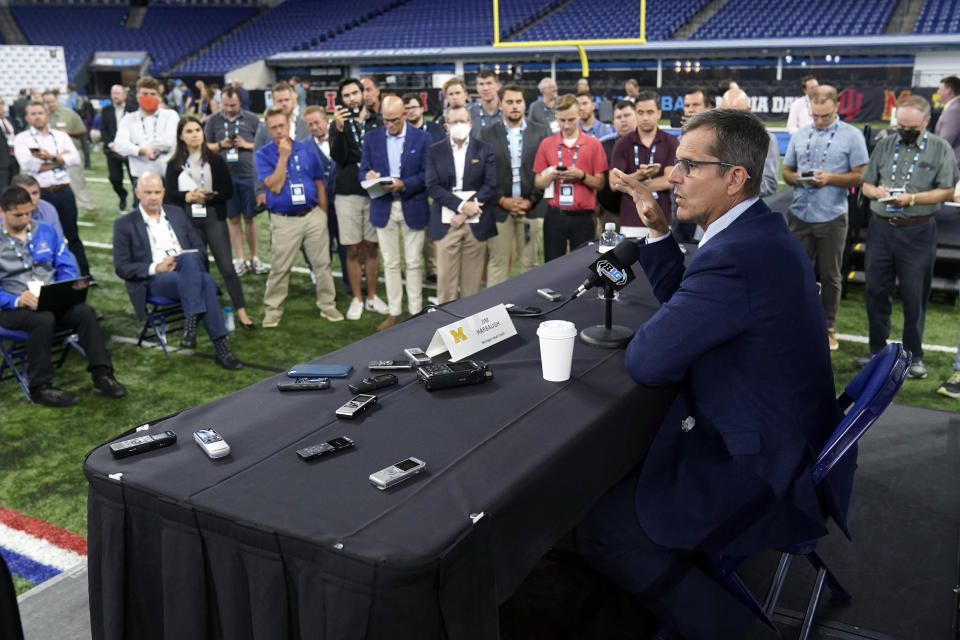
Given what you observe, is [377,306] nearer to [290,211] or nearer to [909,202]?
[290,211]

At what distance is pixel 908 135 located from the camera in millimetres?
4777

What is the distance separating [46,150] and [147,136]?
0.97m

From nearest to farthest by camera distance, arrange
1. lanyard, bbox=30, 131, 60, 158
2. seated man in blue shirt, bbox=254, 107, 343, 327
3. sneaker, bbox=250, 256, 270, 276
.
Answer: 1. seated man in blue shirt, bbox=254, 107, 343, 327
2. lanyard, bbox=30, 131, 60, 158
3. sneaker, bbox=250, 256, 270, 276

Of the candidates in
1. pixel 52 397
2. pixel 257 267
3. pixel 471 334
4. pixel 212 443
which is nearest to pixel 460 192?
pixel 52 397

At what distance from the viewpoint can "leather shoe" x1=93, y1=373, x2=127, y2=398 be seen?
5.08 m

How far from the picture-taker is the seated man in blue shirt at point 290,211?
607 cm

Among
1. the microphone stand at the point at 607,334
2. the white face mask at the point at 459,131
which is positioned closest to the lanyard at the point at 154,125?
the white face mask at the point at 459,131

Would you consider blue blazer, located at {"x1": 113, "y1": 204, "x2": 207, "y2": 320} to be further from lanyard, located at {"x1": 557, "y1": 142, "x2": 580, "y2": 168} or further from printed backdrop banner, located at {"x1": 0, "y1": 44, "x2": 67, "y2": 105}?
printed backdrop banner, located at {"x1": 0, "y1": 44, "x2": 67, "y2": 105}

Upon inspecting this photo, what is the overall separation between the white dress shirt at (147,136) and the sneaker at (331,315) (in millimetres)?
2388

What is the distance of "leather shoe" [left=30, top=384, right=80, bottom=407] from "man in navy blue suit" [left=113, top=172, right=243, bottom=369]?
76cm

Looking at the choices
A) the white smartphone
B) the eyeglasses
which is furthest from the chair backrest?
the white smartphone

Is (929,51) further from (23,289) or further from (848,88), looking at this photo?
(23,289)

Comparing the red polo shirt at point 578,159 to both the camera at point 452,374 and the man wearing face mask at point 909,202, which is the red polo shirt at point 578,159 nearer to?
the man wearing face mask at point 909,202

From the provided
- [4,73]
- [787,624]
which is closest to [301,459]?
[787,624]
